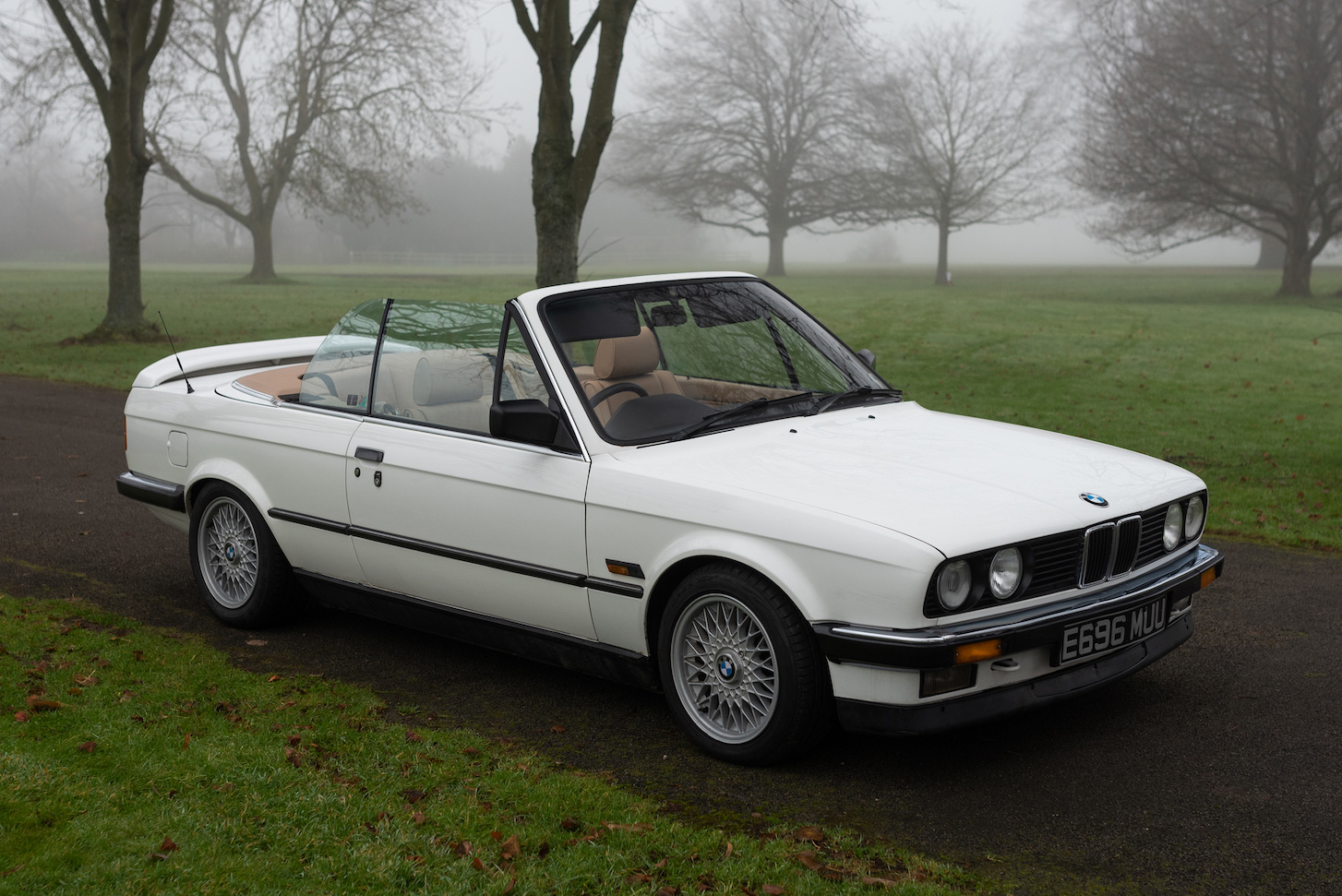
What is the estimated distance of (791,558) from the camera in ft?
12.6

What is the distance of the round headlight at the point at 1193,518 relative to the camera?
459 centimetres

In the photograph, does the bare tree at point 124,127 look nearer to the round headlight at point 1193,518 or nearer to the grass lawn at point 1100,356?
the grass lawn at point 1100,356

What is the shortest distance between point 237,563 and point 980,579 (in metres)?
3.77

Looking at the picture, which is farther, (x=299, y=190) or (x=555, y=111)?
(x=299, y=190)

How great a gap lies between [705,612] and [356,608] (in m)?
2.03

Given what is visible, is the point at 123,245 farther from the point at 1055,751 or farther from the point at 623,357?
the point at 1055,751

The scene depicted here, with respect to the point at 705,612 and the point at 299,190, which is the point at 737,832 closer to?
the point at 705,612

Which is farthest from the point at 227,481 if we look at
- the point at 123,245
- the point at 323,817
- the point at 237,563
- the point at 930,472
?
the point at 123,245

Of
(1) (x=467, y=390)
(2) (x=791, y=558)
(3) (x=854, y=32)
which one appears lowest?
(2) (x=791, y=558)

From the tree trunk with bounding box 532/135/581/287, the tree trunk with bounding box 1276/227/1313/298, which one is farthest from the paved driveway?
the tree trunk with bounding box 1276/227/1313/298

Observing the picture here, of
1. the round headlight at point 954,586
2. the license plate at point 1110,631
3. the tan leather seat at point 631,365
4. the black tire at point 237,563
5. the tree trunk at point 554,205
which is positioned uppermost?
the tree trunk at point 554,205

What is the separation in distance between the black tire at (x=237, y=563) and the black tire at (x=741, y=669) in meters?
2.30

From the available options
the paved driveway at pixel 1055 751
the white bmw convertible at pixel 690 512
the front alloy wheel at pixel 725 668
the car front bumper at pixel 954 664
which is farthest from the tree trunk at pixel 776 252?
the car front bumper at pixel 954 664

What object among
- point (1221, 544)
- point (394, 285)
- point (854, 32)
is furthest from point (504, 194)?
point (1221, 544)
